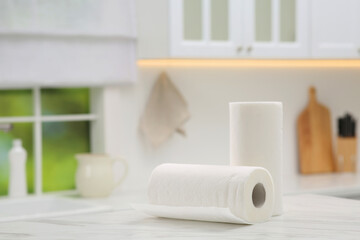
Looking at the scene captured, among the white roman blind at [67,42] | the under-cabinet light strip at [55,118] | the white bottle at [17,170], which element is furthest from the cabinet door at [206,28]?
the white bottle at [17,170]

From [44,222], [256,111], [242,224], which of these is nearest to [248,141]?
[256,111]

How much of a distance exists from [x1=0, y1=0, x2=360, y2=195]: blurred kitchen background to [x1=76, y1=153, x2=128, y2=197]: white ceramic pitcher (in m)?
0.24

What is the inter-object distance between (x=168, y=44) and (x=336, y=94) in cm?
129

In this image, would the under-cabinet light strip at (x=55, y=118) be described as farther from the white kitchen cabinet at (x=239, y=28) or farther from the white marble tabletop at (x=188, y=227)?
the white marble tabletop at (x=188, y=227)

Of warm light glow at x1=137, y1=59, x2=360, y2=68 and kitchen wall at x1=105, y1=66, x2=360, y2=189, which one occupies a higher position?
warm light glow at x1=137, y1=59, x2=360, y2=68

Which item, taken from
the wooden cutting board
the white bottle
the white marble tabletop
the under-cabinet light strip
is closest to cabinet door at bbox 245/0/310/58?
the wooden cutting board

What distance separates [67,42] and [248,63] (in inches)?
40.9

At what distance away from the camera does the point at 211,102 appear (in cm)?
351

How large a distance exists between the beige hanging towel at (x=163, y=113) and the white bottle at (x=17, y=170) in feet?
1.95

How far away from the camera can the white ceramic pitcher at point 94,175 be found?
114 inches

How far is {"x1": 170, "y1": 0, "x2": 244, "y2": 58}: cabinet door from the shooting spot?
302cm

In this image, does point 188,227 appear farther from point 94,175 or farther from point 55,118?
point 55,118

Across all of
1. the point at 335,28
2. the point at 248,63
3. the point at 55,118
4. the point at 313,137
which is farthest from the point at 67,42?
the point at 313,137

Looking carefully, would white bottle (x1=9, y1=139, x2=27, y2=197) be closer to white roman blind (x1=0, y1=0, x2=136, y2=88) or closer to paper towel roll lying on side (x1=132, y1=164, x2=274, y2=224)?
white roman blind (x1=0, y1=0, x2=136, y2=88)
